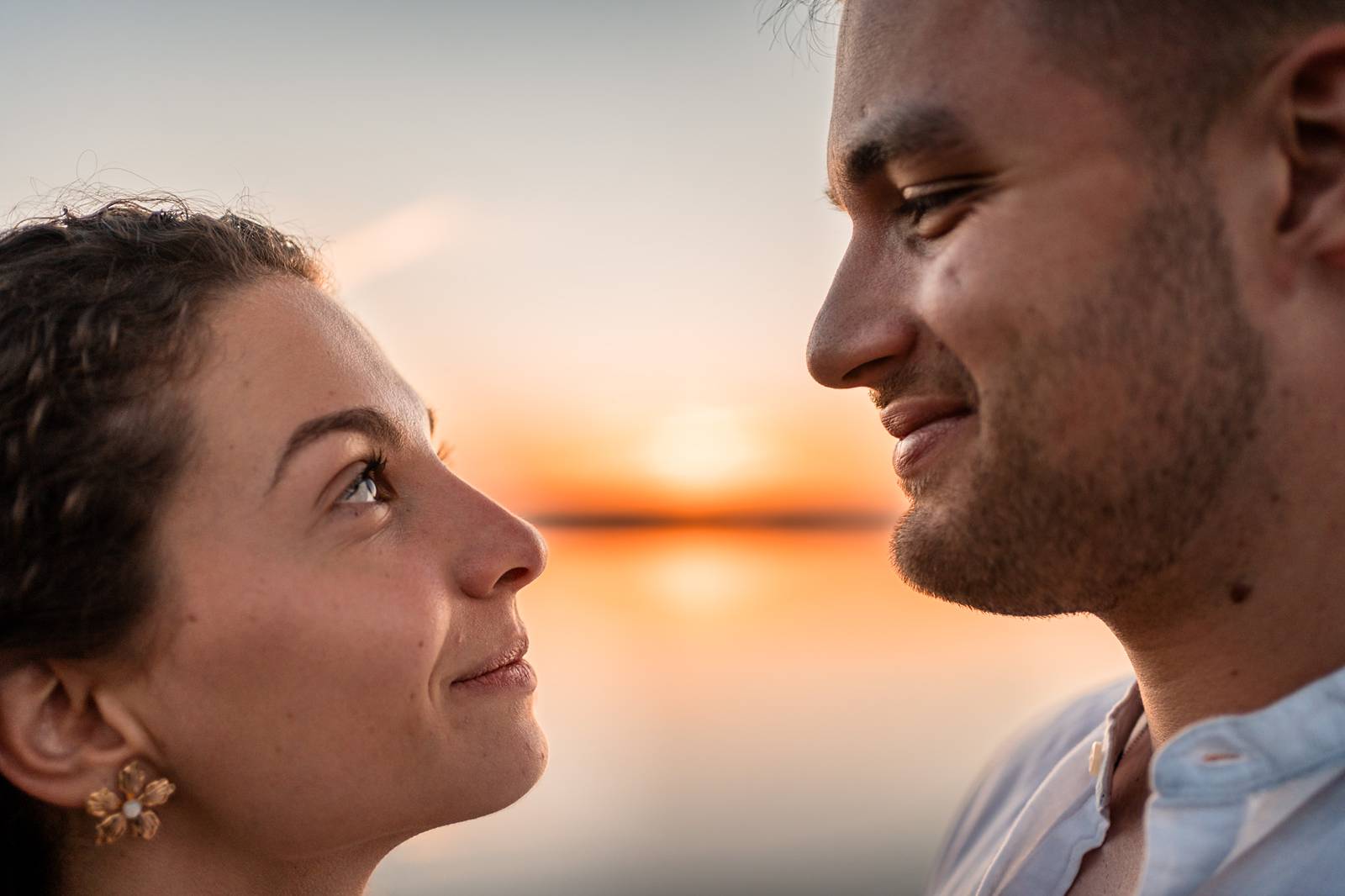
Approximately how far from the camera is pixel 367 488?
1731mm

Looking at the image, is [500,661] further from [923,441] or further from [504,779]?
[923,441]

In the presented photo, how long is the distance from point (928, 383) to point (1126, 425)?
266 millimetres

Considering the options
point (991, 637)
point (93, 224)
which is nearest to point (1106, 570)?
point (93, 224)

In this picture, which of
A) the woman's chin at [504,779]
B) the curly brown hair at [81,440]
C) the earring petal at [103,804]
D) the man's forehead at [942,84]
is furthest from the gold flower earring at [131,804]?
the man's forehead at [942,84]

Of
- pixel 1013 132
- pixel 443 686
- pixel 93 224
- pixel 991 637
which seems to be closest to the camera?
pixel 1013 132

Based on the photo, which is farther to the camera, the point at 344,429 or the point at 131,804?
the point at 344,429

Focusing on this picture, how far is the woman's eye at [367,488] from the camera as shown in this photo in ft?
5.56

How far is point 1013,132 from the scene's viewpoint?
139 cm

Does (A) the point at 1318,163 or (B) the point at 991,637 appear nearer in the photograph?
(A) the point at 1318,163

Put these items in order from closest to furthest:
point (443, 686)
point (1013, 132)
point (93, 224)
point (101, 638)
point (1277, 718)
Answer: point (1277, 718)
point (1013, 132)
point (101, 638)
point (443, 686)
point (93, 224)

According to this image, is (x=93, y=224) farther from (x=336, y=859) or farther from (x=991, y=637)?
(x=991, y=637)

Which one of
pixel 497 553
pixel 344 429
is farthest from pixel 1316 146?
pixel 344 429

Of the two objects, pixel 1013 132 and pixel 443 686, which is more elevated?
pixel 1013 132

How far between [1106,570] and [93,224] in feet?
5.42
